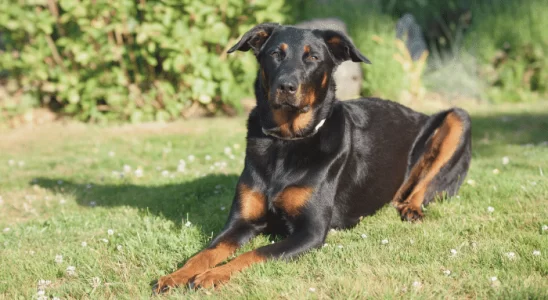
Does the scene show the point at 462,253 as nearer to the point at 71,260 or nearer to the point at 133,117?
the point at 71,260

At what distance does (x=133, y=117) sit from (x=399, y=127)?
5090mm

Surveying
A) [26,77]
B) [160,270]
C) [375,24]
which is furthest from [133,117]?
[160,270]

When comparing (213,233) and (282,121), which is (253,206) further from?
(282,121)

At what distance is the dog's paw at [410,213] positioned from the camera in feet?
14.4

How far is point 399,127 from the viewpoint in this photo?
4.93 m

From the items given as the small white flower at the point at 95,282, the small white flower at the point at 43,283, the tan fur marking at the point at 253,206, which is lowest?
the small white flower at the point at 43,283

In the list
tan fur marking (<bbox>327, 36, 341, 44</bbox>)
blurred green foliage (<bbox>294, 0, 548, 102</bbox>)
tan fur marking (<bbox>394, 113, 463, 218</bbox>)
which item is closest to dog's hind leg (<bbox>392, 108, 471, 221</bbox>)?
tan fur marking (<bbox>394, 113, 463, 218</bbox>)

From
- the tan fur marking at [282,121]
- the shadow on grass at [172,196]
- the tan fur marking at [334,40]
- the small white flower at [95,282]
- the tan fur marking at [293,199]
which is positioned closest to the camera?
the small white flower at [95,282]

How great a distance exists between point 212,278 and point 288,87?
4.27 ft

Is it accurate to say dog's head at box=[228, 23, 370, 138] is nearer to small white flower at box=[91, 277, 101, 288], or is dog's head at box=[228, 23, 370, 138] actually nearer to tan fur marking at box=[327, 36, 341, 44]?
tan fur marking at box=[327, 36, 341, 44]

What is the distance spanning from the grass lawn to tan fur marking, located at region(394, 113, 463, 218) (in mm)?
288

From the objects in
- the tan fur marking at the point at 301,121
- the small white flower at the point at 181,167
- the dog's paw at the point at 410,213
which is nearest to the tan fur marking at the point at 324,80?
the tan fur marking at the point at 301,121

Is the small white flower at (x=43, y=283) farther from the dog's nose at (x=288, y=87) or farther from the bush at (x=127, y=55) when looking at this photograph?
the bush at (x=127, y=55)

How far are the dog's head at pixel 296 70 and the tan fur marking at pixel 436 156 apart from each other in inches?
48.0
